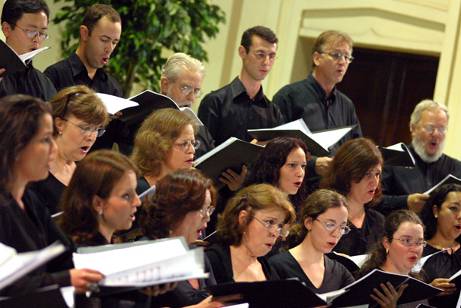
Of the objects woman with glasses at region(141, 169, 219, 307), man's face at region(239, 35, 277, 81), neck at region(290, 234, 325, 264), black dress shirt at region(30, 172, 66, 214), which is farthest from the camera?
man's face at region(239, 35, 277, 81)

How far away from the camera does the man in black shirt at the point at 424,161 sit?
6.41 meters

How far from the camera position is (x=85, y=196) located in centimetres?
352

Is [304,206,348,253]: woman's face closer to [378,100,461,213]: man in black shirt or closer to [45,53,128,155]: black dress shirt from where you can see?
[45,53,128,155]: black dress shirt

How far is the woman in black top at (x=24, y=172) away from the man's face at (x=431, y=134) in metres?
3.73

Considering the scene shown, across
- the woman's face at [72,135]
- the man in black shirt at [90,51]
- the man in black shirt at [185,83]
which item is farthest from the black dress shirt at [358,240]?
the woman's face at [72,135]

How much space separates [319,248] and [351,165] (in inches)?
33.0

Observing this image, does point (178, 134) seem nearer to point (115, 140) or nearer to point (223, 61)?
point (115, 140)

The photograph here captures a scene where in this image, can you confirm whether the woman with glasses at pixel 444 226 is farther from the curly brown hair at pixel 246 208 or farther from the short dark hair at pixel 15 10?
the short dark hair at pixel 15 10

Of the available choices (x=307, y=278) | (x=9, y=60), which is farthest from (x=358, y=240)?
(x=9, y=60)

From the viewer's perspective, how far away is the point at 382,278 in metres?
4.40

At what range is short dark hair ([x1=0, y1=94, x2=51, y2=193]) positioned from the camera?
120 inches

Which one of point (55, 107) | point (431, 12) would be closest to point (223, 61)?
point (431, 12)

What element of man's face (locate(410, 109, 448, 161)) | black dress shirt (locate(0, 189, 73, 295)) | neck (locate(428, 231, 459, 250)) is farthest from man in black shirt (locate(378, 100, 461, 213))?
black dress shirt (locate(0, 189, 73, 295))

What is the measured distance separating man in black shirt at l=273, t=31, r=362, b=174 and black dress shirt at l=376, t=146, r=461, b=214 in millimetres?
363
